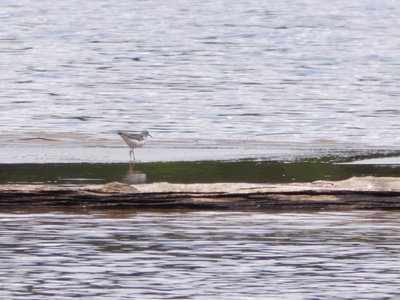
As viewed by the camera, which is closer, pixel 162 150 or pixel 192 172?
pixel 192 172

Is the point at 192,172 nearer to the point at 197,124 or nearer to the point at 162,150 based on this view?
the point at 162,150

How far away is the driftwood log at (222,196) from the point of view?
49.2 ft

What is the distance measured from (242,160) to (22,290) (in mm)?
10292

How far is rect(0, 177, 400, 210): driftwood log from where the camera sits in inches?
591

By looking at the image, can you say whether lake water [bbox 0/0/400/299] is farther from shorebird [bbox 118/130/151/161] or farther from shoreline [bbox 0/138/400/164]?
shorebird [bbox 118/130/151/161]

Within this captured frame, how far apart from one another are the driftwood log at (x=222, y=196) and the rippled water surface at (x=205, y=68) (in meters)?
9.84

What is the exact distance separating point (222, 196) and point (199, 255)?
2.33 m

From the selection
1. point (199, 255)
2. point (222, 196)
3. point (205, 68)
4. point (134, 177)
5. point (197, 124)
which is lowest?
point (199, 255)

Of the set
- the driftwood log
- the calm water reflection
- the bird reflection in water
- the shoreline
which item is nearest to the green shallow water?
the bird reflection in water

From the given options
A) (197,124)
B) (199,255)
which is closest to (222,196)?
(199,255)

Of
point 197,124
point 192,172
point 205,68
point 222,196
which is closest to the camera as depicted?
point 222,196

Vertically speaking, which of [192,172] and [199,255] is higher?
[192,172]

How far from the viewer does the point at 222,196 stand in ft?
49.4

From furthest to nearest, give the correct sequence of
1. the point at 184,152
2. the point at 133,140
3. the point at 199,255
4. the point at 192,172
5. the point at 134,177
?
the point at 184,152, the point at 133,140, the point at 192,172, the point at 134,177, the point at 199,255
